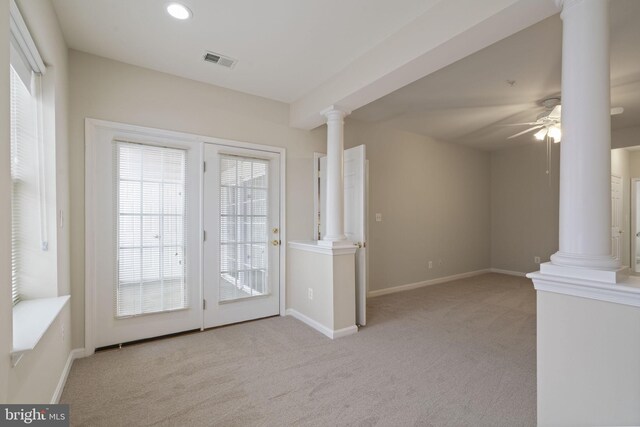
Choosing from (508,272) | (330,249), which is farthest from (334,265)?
(508,272)

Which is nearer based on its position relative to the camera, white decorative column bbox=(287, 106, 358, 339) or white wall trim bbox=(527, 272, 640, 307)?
white wall trim bbox=(527, 272, 640, 307)

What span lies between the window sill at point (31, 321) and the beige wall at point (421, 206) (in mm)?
3619

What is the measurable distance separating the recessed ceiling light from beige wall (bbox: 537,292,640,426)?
286 cm

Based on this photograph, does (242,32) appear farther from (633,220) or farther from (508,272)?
(633,220)

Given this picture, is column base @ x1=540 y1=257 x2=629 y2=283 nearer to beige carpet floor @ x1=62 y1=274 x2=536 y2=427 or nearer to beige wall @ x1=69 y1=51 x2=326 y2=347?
beige carpet floor @ x1=62 y1=274 x2=536 y2=427

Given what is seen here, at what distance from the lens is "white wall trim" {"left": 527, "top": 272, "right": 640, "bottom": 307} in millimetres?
1278

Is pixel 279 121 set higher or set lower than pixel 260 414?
higher

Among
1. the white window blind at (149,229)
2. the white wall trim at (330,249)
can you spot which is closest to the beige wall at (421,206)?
the white wall trim at (330,249)

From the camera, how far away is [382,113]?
418 cm

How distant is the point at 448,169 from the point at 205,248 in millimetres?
4636

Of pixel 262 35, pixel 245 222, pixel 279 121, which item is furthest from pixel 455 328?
pixel 262 35

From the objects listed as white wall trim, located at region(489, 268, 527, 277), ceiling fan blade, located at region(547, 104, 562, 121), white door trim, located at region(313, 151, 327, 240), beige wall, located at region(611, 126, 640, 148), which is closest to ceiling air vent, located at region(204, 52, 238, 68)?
white door trim, located at region(313, 151, 327, 240)

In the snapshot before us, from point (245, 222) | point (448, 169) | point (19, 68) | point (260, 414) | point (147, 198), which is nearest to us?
point (19, 68)

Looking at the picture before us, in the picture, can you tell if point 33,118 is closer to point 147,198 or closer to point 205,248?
point 147,198
